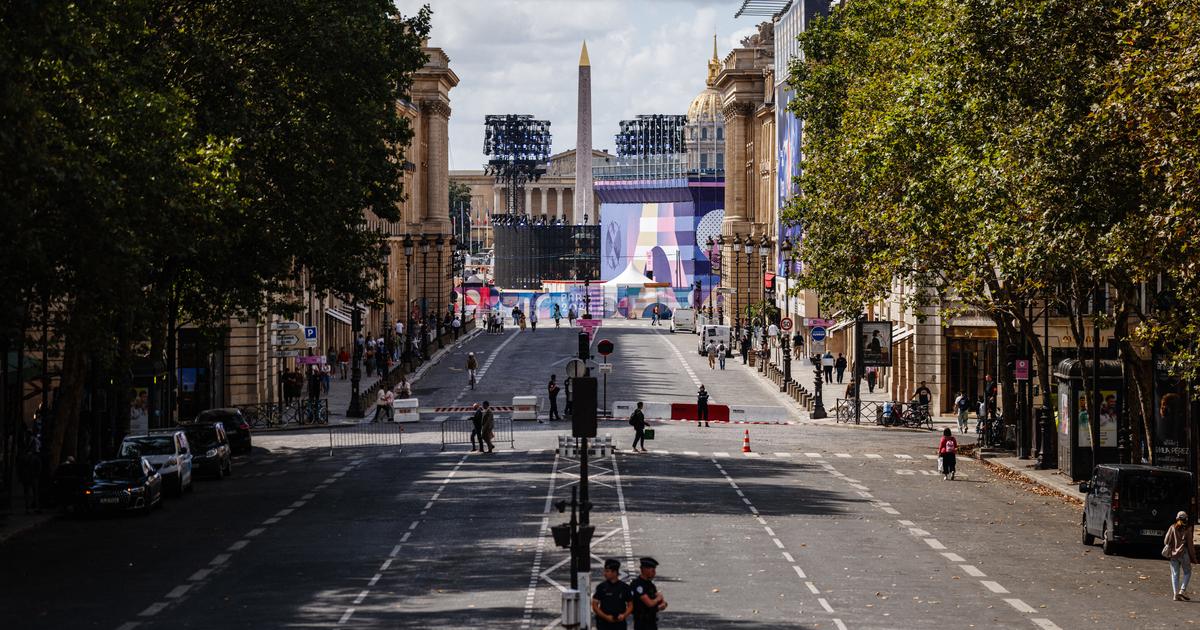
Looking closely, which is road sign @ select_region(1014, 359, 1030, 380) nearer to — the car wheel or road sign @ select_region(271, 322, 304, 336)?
the car wheel

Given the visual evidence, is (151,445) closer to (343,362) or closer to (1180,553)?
(1180,553)

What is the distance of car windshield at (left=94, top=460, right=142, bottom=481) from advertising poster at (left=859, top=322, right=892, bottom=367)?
106 feet

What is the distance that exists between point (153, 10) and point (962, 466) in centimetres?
2487

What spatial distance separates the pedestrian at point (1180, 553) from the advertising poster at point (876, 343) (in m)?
37.5

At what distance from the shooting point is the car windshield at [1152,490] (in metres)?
31.5

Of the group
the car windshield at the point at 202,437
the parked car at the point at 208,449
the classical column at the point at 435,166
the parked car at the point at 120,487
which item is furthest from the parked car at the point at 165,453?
the classical column at the point at 435,166

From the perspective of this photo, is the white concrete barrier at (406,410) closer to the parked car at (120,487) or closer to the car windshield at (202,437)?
the car windshield at (202,437)

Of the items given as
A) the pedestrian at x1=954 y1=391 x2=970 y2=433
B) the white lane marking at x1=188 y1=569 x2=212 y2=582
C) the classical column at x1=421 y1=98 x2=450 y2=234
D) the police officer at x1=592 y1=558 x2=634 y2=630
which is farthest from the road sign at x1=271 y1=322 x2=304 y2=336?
the classical column at x1=421 y1=98 x2=450 y2=234

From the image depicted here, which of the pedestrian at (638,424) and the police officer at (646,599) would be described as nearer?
the police officer at (646,599)

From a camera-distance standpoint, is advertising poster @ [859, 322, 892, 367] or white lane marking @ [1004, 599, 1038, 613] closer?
white lane marking @ [1004, 599, 1038, 613]

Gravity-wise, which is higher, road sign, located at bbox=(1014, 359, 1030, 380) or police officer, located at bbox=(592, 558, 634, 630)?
road sign, located at bbox=(1014, 359, 1030, 380)

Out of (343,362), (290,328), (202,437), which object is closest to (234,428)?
(202,437)

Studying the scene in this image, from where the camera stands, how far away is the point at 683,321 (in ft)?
424

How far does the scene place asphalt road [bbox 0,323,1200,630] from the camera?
25.5 m
